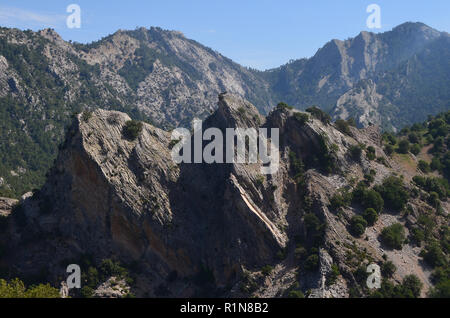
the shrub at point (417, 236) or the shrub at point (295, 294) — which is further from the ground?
the shrub at point (417, 236)

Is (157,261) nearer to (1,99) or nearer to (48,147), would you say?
(48,147)

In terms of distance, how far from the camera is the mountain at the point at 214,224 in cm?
6128

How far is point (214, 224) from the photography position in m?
71.2

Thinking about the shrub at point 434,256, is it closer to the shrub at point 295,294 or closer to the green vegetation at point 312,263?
the green vegetation at point 312,263

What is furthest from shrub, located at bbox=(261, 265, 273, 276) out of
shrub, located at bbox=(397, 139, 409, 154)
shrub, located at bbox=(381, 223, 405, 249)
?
shrub, located at bbox=(397, 139, 409, 154)

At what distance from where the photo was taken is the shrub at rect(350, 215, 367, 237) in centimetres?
6462

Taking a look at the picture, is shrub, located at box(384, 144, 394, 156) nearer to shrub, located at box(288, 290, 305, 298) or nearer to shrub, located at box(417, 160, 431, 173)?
shrub, located at box(417, 160, 431, 173)

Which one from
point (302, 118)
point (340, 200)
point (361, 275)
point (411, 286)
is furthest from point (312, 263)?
point (302, 118)

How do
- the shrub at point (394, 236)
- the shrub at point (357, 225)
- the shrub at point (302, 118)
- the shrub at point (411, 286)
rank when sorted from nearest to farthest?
1. the shrub at point (411, 286)
2. the shrub at point (394, 236)
3. the shrub at point (357, 225)
4. the shrub at point (302, 118)

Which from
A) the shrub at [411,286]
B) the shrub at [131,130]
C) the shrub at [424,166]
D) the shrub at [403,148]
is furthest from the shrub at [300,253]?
the shrub at [403,148]

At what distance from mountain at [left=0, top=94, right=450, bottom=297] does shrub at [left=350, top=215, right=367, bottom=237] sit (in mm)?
246

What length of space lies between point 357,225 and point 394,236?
6.27 metres

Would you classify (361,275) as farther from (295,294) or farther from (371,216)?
(371,216)

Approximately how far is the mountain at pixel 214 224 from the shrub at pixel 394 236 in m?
0.17
